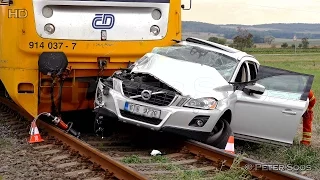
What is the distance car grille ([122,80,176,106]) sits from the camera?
7.93 metres

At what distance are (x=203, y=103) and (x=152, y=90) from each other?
736 mm

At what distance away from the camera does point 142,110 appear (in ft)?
26.2

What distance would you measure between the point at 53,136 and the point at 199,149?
8.09 feet

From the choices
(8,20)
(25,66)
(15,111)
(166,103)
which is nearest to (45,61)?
(25,66)

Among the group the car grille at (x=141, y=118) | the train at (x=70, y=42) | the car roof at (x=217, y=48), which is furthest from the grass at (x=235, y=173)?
the train at (x=70, y=42)

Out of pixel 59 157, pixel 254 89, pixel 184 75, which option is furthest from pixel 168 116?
pixel 254 89

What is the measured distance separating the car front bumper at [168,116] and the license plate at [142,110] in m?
0.04

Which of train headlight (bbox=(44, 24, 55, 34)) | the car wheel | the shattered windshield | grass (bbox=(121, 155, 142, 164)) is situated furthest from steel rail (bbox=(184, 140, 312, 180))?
train headlight (bbox=(44, 24, 55, 34))

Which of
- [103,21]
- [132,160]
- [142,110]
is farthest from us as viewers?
[103,21]

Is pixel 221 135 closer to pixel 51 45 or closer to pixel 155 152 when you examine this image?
pixel 155 152

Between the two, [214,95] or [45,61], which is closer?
[214,95]

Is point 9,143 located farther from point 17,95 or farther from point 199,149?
point 199,149

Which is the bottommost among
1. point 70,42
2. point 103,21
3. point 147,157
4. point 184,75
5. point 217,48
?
point 147,157

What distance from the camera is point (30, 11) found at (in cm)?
877
